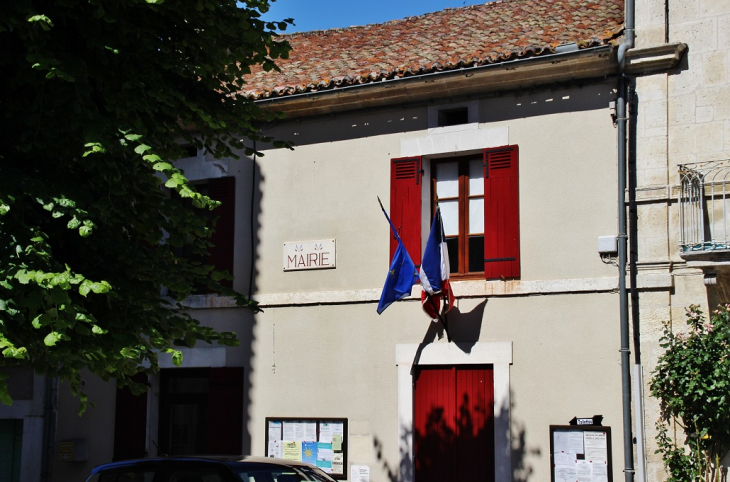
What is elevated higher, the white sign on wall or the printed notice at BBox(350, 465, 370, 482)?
the white sign on wall

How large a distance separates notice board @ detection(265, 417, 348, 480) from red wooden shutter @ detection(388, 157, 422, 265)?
229 centimetres

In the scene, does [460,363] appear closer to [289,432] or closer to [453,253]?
[453,253]

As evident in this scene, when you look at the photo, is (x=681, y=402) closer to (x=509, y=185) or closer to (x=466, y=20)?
(x=509, y=185)

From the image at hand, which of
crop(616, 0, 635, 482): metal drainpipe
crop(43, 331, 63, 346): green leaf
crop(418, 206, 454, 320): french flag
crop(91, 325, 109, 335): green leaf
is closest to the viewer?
crop(43, 331, 63, 346): green leaf

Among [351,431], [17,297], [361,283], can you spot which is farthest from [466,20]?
[17,297]

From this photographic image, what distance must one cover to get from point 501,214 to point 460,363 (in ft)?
5.97

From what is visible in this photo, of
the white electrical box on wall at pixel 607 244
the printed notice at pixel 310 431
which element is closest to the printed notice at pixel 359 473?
the printed notice at pixel 310 431

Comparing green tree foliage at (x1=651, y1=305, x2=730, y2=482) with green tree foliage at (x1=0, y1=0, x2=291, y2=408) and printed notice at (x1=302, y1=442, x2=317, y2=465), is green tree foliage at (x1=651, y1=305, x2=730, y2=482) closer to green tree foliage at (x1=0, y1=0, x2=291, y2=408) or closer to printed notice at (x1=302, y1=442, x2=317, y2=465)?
printed notice at (x1=302, y1=442, x2=317, y2=465)

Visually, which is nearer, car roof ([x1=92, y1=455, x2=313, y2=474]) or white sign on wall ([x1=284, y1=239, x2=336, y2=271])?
car roof ([x1=92, y1=455, x2=313, y2=474])

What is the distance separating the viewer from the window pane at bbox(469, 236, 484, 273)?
11.5 metres

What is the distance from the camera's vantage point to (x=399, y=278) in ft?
36.4

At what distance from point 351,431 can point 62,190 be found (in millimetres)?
5871

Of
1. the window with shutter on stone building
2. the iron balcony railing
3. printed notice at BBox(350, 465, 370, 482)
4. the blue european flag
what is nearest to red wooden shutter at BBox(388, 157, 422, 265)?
the window with shutter on stone building

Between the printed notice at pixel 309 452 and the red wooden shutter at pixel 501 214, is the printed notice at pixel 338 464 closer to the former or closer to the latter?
the printed notice at pixel 309 452
